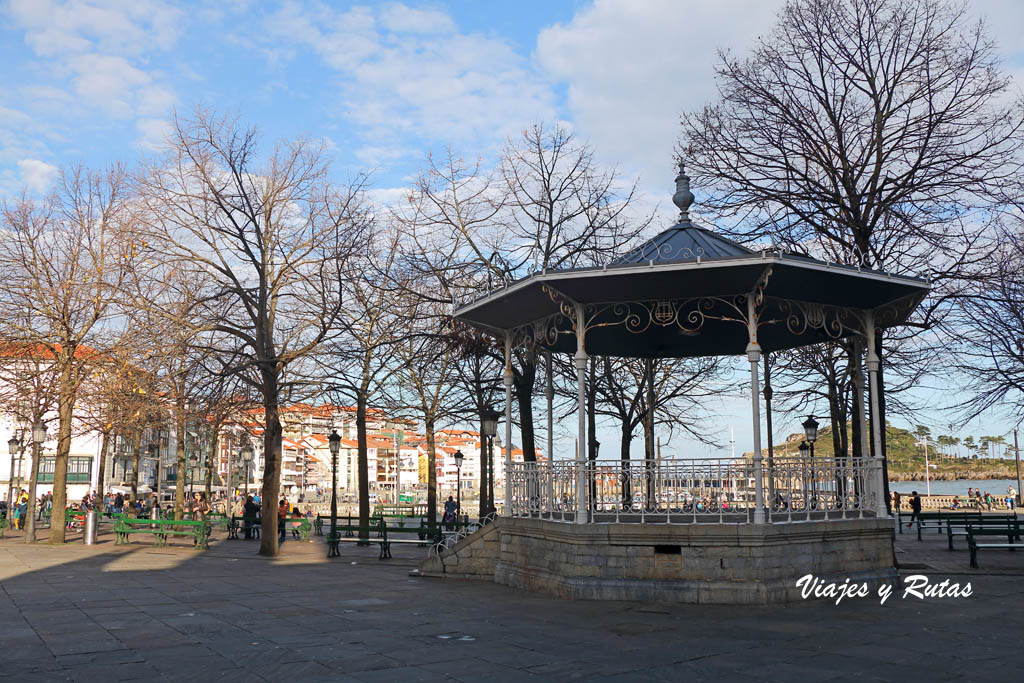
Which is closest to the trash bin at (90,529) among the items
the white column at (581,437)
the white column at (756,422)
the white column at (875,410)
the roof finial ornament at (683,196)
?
the white column at (581,437)

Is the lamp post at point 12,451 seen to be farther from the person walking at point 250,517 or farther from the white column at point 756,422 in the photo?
the white column at point 756,422

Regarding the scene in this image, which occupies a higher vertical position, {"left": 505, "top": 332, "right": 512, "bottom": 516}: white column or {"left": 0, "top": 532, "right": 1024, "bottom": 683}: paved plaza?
{"left": 505, "top": 332, "right": 512, "bottom": 516}: white column

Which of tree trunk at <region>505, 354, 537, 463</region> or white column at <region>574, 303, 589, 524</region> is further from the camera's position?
tree trunk at <region>505, 354, 537, 463</region>

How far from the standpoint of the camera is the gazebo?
1194 centimetres

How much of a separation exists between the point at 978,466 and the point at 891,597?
689ft

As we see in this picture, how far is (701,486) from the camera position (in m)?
12.8

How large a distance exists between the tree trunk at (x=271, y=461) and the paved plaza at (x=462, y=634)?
5.20 meters

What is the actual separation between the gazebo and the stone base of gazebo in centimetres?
2

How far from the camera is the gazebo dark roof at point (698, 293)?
12242mm

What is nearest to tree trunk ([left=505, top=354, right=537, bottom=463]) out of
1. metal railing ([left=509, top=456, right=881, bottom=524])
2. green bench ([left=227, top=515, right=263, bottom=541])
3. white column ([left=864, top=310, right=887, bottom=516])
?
metal railing ([left=509, top=456, right=881, bottom=524])

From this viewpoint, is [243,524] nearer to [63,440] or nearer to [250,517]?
[250,517]

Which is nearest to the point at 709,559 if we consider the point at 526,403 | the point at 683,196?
the point at 683,196

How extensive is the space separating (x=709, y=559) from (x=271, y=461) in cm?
1266

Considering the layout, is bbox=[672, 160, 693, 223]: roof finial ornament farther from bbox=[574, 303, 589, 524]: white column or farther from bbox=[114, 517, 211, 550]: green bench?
bbox=[114, 517, 211, 550]: green bench
